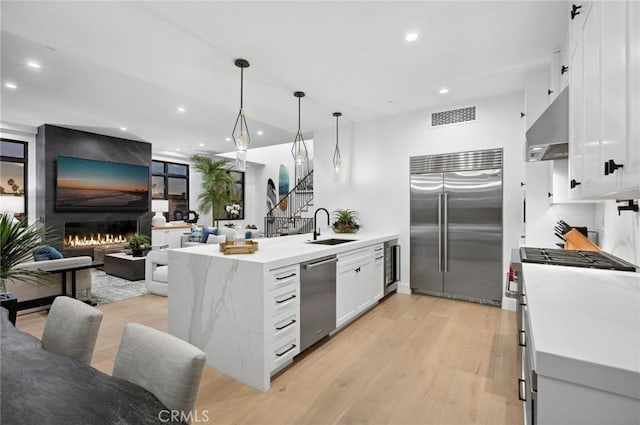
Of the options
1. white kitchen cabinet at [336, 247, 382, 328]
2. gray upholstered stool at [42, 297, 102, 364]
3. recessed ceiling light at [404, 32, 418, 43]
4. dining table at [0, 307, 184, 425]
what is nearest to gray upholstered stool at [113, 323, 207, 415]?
dining table at [0, 307, 184, 425]

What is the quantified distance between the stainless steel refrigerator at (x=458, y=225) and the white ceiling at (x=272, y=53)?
95 centimetres

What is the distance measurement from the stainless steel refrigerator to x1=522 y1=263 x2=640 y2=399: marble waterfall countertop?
271cm

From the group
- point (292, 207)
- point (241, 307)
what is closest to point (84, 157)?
point (292, 207)

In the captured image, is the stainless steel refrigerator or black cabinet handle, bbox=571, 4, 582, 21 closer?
black cabinet handle, bbox=571, 4, 582, 21

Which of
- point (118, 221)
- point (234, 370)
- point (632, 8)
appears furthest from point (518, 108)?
point (118, 221)

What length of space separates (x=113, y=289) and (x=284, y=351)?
4003 millimetres

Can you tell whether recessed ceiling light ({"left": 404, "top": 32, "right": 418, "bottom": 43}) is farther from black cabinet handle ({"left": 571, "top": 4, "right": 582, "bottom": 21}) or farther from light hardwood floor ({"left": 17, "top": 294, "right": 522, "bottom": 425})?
light hardwood floor ({"left": 17, "top": 294, "right": 522, "bottom": 425})

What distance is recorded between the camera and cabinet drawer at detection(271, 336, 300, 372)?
2.31 meters

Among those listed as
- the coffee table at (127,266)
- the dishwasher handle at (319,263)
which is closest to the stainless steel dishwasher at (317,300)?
the dishwasher handle at (319,263)

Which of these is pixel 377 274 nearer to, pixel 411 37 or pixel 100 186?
pixel 411 37

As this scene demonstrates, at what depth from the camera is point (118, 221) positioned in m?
7.59

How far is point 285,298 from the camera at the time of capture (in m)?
2.42

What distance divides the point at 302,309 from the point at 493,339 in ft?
6.70

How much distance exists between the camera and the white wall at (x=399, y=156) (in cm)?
401
